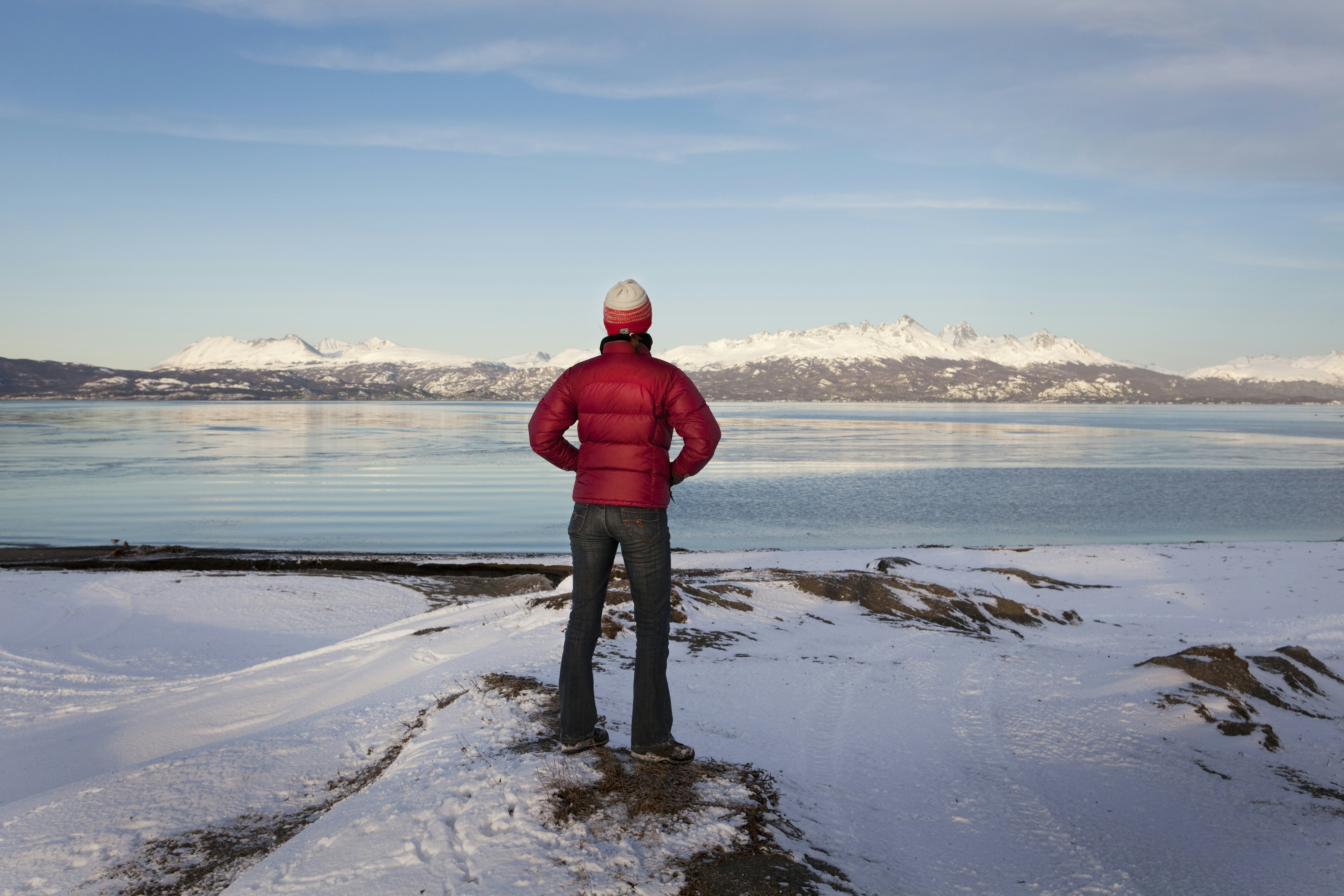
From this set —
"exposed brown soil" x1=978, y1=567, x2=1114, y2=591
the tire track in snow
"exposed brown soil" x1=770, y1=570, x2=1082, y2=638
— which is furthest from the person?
"exposed brown soil" x1=978, y1=567, x2=1114, y2=591

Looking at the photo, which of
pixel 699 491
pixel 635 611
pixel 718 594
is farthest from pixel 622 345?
pixel 699 491

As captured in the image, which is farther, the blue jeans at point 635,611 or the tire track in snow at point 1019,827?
the blue jeans at point 635,611

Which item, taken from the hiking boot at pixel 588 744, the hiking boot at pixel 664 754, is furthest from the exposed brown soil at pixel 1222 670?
the hiking boot at pixel 588 744

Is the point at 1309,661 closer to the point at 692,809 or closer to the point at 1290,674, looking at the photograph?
the point at 1290,674

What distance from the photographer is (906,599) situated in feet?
41.2

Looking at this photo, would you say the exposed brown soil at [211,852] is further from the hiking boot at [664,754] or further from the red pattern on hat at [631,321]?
the red pattern on hat at [631,321]

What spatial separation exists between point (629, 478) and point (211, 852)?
9.56ft

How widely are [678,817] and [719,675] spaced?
3478mm

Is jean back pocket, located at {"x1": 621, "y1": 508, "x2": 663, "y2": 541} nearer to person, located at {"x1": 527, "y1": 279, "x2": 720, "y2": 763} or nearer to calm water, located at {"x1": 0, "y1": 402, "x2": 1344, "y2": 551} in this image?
person, located at {"x1": 527, "y1": 279, "x2": 720, "y2": 763}

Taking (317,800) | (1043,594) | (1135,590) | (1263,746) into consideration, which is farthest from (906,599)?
(317,800)

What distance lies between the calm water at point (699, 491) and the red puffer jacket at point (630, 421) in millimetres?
22459

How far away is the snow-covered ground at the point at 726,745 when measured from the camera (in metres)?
4.25

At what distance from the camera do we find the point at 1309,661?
402 inches

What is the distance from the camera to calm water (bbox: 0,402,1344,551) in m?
29.4
